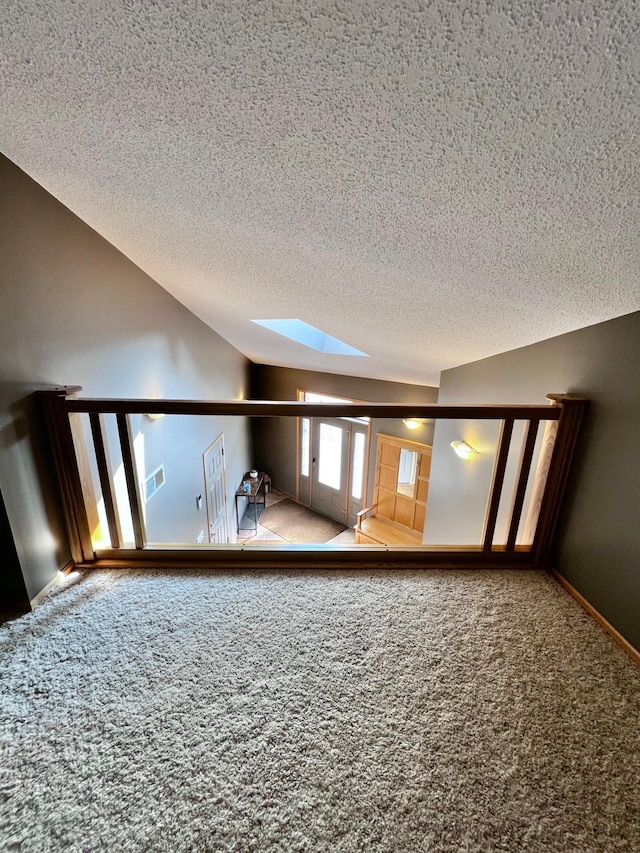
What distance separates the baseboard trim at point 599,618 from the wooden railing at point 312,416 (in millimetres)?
127

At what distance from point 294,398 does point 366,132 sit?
654 centimetres

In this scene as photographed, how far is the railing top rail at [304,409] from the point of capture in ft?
5.67

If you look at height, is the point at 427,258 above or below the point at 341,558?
above

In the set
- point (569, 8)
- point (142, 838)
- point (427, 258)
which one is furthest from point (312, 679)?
point (569, 8)

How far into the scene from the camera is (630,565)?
A: 1.51 m

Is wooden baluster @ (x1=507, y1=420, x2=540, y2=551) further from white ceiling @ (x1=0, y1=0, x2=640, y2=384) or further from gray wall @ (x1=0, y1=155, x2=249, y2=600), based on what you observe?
gray wall @ (x1=0, y1=155, x2=249, y2=600)

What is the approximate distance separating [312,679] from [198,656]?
1.49 feet

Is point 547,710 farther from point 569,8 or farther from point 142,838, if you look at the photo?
point 569,8

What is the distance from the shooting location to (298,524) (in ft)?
25.0

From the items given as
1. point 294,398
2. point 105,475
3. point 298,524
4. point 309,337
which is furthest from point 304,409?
point 298,524

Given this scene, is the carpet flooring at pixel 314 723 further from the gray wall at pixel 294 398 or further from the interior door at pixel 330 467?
the interior door at pixel 330 467

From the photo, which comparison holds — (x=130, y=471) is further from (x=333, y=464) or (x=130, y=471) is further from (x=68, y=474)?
(x=333, y=464)

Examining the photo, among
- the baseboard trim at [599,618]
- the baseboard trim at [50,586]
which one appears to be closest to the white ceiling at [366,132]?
the baseboard trim at [599,618]

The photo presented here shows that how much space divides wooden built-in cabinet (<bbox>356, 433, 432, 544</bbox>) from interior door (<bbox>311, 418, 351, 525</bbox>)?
0.77 m
